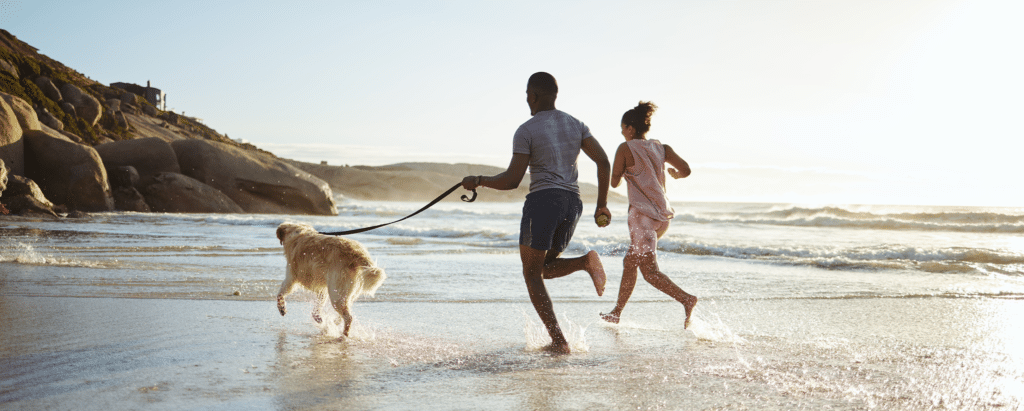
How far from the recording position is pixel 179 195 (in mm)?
22547

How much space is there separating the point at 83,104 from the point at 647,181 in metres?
36.9

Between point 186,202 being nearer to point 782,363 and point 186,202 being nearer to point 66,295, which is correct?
point 66,295

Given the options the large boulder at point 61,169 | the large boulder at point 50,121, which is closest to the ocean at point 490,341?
the large boulder at point 61,169

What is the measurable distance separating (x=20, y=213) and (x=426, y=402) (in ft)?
57.0

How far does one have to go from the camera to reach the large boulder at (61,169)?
770 inches

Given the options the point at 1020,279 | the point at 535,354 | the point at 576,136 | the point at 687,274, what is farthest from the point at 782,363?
the point at 1020,279

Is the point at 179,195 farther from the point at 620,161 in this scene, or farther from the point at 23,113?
the point at 620,161

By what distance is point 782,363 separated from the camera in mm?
3734

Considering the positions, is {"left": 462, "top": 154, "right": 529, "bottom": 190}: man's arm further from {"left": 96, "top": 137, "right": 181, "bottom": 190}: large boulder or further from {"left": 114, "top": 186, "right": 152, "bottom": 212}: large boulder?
{"left": 96, "top": 137, "right": 181, "bottom": 190}: large boulder

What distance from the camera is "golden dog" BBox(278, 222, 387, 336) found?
14.0 ft

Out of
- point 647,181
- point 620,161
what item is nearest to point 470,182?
point 620,161

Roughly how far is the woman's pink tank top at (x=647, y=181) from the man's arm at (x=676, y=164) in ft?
0.30

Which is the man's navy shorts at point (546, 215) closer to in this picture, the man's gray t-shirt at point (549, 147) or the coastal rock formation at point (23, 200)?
the man's gray t-shirt at point (549, 147)

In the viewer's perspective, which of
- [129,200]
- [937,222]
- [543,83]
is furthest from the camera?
[937,222]
